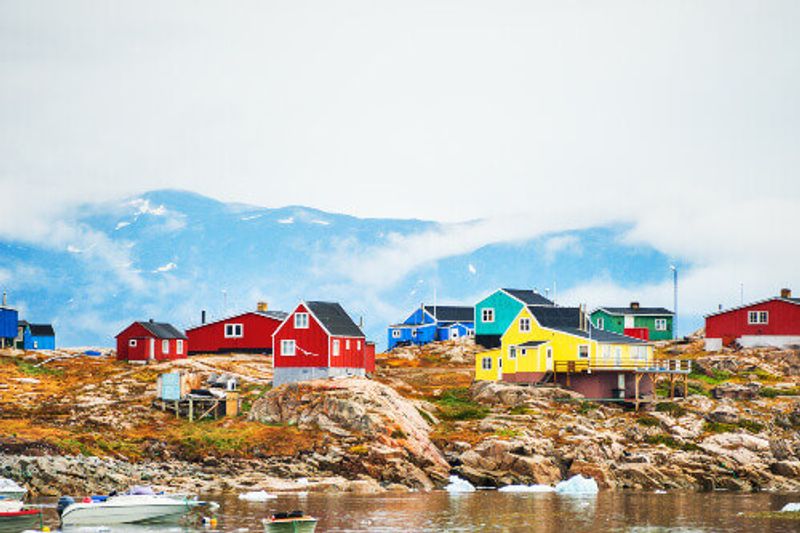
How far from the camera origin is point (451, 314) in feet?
500

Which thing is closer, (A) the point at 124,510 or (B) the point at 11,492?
(A) the point at 124,510

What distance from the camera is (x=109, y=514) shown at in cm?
5356

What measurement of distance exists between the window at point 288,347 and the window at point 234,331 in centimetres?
3188

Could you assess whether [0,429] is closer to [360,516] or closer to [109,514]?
[109,514]

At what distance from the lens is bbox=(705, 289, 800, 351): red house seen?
11431 centimetres

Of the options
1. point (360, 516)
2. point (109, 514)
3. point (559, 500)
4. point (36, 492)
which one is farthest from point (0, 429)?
point (559, 500)

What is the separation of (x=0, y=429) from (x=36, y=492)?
926 cm

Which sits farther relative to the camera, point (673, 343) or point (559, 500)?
point (673, 343)

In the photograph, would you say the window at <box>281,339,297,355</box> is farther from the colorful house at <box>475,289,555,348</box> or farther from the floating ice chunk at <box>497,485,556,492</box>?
the colorful house at <box>475,289,555,348</box>

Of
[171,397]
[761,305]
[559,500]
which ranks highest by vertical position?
[761,305]

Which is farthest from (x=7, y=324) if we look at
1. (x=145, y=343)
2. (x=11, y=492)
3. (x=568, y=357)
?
(x=11, y=492)

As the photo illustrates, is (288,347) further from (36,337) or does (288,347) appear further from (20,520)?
(36,337)

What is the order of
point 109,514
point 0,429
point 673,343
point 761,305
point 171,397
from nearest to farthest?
point 109,514, point 0,429, point 171,397, point 761,305, point 673,343

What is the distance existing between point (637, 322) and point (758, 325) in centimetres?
2560
